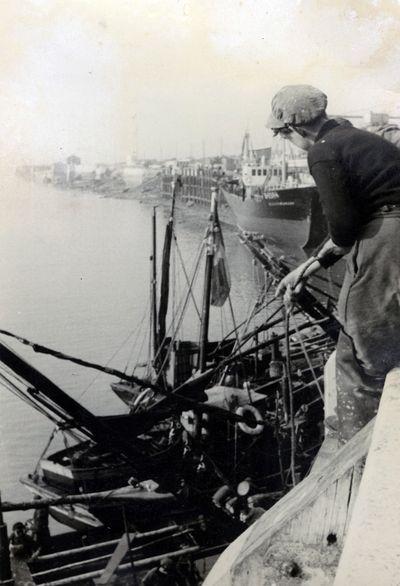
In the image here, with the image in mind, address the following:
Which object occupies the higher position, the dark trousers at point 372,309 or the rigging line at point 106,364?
the dark trousers at point 372,309

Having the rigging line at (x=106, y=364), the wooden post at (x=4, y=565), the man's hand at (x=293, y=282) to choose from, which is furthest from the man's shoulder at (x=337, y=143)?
the rigging line at (x=106, y=364)

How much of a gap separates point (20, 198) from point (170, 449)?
78.8m

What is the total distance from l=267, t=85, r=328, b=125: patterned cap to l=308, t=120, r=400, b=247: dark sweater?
22cm

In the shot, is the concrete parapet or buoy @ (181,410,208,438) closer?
the concrete parapet

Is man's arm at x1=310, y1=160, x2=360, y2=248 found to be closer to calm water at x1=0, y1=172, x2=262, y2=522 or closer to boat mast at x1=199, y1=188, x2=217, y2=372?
boat mast at x1=199, y1=188, x2=217, y2=372

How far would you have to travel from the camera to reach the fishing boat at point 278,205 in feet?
135

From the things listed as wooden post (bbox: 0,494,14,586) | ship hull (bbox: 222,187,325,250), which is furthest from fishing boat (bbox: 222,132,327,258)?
wooden post (bbox: 0,494,14,586)

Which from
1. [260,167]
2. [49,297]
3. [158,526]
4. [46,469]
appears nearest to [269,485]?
[158,526]

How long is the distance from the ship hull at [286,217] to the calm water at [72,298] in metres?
3.15

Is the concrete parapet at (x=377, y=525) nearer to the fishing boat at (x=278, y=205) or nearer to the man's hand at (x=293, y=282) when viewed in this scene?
the man's hand at (x=293, y=282)

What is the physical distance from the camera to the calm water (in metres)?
20.7

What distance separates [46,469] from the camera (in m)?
13.0

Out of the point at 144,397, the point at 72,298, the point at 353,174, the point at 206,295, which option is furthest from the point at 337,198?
the point at 72,298

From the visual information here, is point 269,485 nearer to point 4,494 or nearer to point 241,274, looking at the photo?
point 4,494
